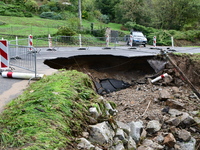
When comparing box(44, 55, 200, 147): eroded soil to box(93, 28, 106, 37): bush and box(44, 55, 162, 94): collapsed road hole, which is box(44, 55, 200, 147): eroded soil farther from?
box(93, 28, 106, 37): bush

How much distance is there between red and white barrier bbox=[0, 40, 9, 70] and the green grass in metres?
2.76

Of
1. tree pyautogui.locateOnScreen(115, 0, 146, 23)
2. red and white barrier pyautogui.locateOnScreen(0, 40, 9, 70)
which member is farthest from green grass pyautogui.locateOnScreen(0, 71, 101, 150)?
tree pyautogui.locateOnScreen(115, 0, 146, 23)

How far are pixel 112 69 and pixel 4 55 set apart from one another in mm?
6959

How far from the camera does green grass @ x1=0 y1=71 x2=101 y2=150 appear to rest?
9.53 ft

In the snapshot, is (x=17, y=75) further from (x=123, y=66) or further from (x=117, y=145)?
(x=123, y=66)

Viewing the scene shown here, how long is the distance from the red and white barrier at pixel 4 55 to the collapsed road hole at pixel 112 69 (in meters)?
4.34

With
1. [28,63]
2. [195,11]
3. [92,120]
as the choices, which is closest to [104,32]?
[195,11]

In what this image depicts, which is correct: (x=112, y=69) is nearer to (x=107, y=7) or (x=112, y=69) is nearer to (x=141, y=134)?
(x=141, y=134)

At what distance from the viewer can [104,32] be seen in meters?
27.5

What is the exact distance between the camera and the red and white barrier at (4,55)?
6539 mm

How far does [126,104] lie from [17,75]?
482 centimetres

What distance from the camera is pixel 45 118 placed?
341cm

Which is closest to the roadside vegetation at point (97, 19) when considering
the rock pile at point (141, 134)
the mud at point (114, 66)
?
the mud at point (114, 66)

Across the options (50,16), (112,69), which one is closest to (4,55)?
(112,69)
